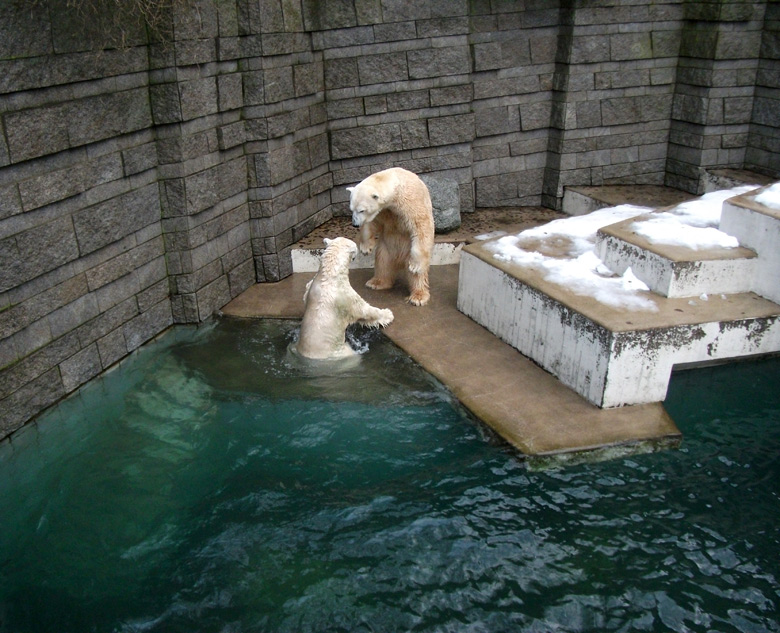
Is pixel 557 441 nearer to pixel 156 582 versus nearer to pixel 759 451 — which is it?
pixel 759 451

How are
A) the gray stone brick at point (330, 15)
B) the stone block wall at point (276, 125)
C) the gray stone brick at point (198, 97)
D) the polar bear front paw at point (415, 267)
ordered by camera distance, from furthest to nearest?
the gray stone brick at point (330, 15)
the polar bear front paw at point (415, 267)
the gray stone brick at point (198, 97)
the stone block wall at point (276, 125)

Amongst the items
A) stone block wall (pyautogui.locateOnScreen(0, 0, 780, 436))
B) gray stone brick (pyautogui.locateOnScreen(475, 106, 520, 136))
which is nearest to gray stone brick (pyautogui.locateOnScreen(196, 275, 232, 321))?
stone block wall (pyautogui.locateOnScreen(0, 0, 780, 436))

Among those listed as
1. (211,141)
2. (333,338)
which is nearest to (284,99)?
(211,141)

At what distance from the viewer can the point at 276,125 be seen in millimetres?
7098

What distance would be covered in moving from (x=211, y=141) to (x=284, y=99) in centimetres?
104

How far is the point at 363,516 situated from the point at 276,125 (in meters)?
4.20

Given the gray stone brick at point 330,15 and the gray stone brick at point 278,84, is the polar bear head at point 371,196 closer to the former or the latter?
the gray stone brick at point 278,84

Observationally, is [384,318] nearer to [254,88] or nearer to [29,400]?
[254,88]

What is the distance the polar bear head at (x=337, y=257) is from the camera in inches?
235

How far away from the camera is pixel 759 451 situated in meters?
4.94

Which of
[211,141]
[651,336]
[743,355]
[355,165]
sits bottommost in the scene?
[743,355]

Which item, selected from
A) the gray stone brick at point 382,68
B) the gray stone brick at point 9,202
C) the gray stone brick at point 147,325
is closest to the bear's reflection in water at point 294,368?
the gray stone brick at point 147,325

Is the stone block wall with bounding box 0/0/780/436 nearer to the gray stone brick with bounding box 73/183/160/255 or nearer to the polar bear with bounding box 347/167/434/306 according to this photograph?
the gray stone brick with bounding box 73/183/160/255

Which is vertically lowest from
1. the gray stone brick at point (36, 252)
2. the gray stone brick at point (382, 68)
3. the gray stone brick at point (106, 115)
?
the gray stone brick at point (36, 252)
